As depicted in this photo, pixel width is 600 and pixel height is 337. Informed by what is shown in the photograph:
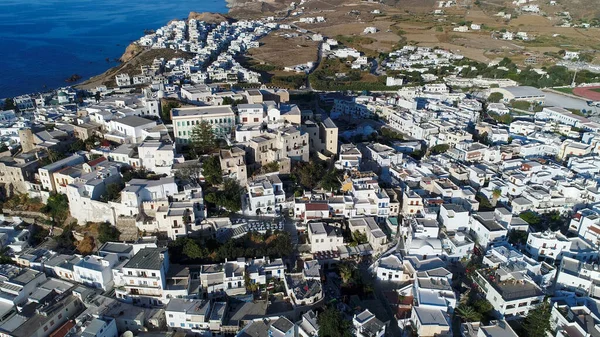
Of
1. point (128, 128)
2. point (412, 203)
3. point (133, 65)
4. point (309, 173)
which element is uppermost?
point (128, 128)

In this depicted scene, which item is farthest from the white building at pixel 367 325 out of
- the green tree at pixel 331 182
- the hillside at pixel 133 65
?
the hillside at pixel 133 65

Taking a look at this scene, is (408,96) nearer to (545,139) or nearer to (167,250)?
(545,139)

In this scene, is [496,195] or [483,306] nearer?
[483,306]

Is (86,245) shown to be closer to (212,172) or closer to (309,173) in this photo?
(212,172)

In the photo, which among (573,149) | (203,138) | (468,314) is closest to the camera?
(468,314)

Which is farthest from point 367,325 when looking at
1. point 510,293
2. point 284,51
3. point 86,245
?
point 284,51

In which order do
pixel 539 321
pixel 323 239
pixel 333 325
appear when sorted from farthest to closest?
pixel 323 239
pixel 539 321
pixel 333 325

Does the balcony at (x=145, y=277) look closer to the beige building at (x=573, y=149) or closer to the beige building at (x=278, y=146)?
the beige building at (x=278, y=146)

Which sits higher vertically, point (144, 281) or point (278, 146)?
point (278, 146)
